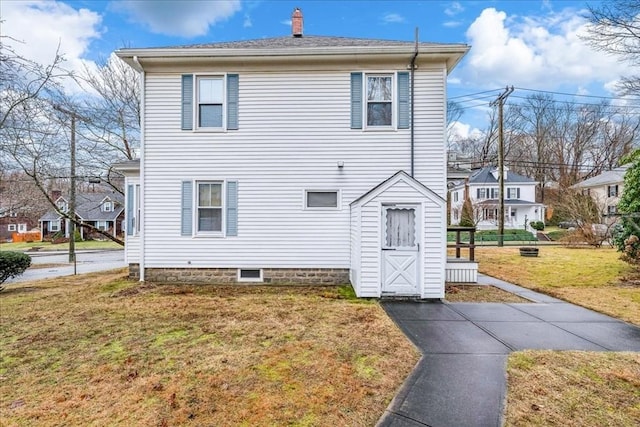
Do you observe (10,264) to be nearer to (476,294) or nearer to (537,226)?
(476,294)

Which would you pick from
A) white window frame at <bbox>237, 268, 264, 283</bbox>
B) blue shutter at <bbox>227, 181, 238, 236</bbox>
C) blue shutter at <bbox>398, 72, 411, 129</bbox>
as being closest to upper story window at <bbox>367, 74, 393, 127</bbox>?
blue shutter at <bbox>398, 72, 411, 129</bbox>

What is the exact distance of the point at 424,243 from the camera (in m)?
7.33

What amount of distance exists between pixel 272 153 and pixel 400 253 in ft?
13.7

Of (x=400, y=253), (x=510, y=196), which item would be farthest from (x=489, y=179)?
(x=400, y=253)

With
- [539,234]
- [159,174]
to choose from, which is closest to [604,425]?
[159,174]

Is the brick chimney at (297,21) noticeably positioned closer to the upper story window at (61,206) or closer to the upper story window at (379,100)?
the upper story window at (379,100)

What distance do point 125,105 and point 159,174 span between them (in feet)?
34.0

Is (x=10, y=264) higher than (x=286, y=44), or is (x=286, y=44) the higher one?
(x=286, y=44)

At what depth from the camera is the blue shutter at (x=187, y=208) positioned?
8867 millimetres

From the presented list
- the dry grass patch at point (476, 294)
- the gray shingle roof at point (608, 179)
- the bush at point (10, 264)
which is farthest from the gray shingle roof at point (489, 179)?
the bush at point (10, 264)

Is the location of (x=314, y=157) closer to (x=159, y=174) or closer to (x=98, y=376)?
(x=159, y=174)

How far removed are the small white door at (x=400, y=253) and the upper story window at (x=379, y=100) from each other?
2.67m

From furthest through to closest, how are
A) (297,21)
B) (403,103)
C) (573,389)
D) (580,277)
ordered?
(297,21) → (580,277) → (403,103) → (573,389)

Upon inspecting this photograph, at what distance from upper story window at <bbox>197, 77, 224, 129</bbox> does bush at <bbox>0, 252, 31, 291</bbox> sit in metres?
6.48
